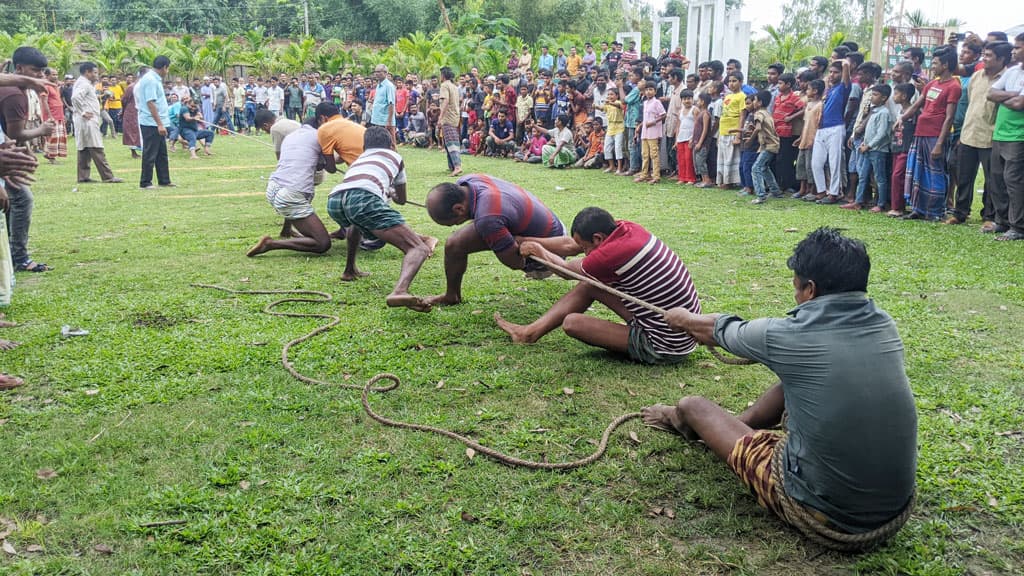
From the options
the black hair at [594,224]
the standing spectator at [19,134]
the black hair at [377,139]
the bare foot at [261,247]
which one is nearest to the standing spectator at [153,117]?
the standing spectator at [19,134]

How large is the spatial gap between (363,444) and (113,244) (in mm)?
6210

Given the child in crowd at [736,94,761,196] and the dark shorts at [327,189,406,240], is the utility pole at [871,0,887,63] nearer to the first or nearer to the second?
the child in crowd at [736,94,761,196]

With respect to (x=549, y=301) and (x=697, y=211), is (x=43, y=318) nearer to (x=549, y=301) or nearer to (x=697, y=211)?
(x=549, y=301)

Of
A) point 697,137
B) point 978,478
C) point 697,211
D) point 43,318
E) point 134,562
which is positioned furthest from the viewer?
point 697,137

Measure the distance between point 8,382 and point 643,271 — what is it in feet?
12.7

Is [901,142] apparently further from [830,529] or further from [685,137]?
[830,529]

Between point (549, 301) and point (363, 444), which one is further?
point (549, 301)

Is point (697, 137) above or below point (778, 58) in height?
below

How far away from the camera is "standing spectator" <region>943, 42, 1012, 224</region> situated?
28.3ft

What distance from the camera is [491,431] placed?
400cm

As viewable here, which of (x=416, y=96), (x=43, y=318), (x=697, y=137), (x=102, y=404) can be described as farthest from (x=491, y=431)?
(x=416, y=96)

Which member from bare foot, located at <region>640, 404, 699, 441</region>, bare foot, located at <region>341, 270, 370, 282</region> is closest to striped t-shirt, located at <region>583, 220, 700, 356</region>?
bare foot, located at <region>640, 404, 699, 441</region>

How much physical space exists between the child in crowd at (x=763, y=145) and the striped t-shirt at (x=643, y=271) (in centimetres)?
→ 740

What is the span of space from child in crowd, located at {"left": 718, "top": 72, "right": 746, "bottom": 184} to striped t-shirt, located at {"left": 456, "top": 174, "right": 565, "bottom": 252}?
746 centimetres
